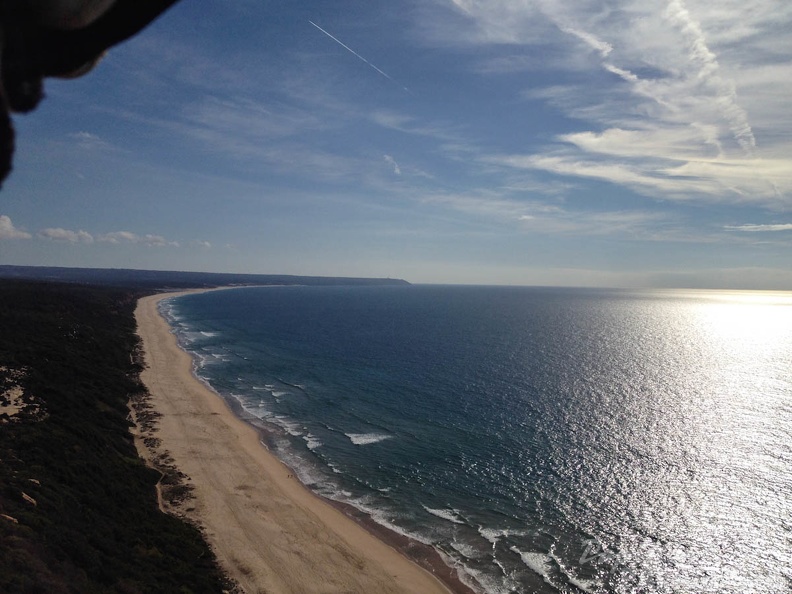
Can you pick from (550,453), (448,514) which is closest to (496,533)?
(448,514)

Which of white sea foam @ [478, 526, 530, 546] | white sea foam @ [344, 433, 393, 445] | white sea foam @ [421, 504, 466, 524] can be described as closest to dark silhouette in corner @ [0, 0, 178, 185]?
white sea foam @ [478, 526, 530, 546]

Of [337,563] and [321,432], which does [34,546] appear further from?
[321,432]

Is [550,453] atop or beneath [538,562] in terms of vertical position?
atop

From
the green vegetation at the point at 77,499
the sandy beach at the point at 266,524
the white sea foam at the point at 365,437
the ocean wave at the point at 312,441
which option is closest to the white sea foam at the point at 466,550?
the sandy beach at the point at 266,524

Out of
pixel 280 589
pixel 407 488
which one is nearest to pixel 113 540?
pixel 280 589

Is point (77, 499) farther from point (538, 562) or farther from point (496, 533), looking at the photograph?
point (538, 562)

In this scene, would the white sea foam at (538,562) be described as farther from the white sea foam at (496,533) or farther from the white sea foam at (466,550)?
the white sea foam at (466,550)
